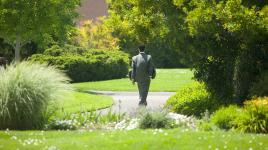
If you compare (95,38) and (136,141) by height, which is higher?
(136,141)

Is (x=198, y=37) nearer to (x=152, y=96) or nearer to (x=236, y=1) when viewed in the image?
(x=236, y=1)

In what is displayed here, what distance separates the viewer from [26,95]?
12.0 m

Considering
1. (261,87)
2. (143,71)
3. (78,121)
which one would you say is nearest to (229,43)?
(261,87)

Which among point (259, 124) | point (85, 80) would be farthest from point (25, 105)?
point (85, 80)

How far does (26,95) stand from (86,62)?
2111 centimetres

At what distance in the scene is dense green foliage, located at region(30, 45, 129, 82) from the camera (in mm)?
32125

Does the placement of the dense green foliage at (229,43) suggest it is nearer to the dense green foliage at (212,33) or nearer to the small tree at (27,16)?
the dense green foliage at (212,33)

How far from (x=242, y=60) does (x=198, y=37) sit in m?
1.57

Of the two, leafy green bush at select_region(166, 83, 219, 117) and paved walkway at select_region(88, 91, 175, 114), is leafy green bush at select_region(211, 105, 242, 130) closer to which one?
leafy green bush at select_region(166, 83, 219, 117)

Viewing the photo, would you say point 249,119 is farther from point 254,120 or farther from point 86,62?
point 86,62

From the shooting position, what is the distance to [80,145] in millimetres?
9438

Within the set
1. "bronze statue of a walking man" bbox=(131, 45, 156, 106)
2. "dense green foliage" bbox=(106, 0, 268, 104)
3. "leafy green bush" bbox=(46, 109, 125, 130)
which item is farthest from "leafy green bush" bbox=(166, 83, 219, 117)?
"leafy green bush" bbox=(46, 109, 125, 130)

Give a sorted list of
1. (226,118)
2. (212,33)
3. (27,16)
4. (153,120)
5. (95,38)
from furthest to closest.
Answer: (95,38)
(27,16)
(212,33)
(153,120)
(226,118)

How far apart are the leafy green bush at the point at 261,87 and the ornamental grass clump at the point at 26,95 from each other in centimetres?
575
